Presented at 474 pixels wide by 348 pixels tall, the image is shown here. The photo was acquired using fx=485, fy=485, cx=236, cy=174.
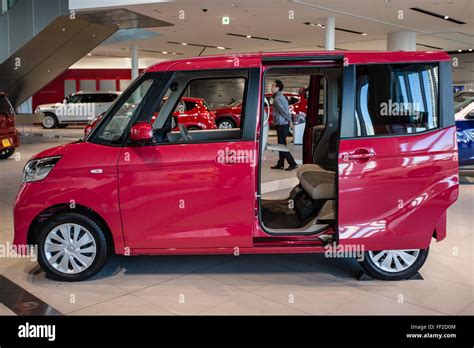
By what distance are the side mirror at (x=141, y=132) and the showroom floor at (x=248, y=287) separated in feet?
3.88

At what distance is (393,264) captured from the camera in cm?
385

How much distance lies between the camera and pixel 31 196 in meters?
3.75

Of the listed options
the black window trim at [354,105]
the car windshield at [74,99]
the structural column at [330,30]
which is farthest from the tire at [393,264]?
the car windshield at [74,99]

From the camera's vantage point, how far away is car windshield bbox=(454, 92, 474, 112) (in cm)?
813

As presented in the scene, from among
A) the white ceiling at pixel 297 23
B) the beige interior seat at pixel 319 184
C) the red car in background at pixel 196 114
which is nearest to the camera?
the beige interior seat at pixel 319 184

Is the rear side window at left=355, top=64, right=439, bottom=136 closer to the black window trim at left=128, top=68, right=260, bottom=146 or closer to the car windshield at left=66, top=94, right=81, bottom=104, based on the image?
the black window trim at left=128, top=68, right=260, bottom=146

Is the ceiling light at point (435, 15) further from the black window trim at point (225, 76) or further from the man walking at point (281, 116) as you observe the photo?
the black window trim at point (225, 76)

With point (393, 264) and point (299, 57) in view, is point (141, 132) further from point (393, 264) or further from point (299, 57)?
point (393, 264)

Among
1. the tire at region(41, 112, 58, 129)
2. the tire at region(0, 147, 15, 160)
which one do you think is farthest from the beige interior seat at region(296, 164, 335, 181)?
the tire at region(41, 112, 58, 129)

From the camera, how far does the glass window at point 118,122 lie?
3746 mm

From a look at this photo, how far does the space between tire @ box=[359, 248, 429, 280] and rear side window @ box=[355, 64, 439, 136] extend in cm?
96
